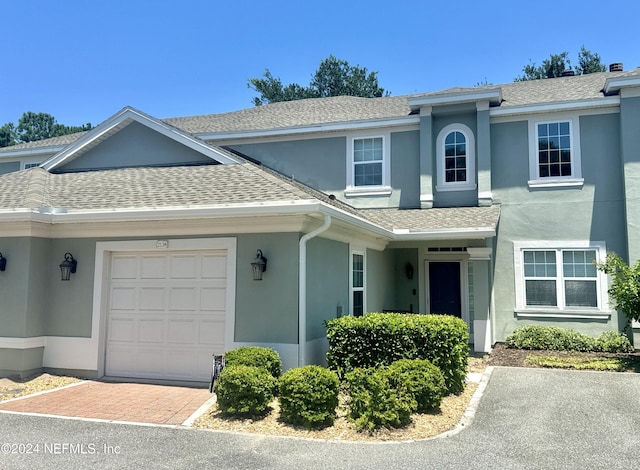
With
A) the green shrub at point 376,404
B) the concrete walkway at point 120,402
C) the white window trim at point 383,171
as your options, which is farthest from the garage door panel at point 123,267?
the white window trim at point 383,171

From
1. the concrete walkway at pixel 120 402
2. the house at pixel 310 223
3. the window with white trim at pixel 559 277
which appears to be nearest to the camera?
the concrete walkway at pixel 120 402

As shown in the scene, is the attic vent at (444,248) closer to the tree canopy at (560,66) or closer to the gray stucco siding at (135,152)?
the gray stucco siding at (135,152)

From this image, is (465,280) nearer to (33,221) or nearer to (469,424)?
(469,424)

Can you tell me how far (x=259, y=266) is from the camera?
8.18m

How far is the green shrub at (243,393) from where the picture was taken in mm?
6383

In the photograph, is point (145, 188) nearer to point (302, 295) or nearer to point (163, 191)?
point (163, 191)

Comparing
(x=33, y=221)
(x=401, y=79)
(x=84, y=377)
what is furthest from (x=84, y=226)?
(x=401, y=79)

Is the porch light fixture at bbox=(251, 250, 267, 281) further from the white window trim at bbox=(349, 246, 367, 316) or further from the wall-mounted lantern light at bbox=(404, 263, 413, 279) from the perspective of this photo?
the wall-mounted lantern light at bbox=(404, 263, 413, 279)

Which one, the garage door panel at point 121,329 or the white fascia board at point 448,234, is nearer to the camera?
the garage door panel at point 121,329

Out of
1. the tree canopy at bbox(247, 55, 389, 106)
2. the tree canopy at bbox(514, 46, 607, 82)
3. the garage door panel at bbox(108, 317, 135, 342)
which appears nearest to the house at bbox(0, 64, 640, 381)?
the garage door panel at bbox(108, 317, 135, 342)

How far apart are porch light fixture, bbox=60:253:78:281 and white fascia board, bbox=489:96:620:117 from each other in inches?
430

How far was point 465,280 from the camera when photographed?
46.0ft

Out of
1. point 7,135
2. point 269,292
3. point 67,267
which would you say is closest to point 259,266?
point 269,292

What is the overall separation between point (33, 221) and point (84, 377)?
115 inches
